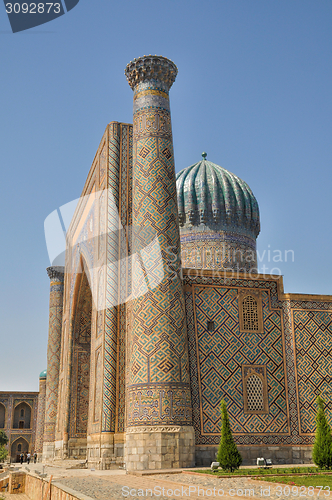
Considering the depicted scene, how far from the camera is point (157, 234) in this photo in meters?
10.7

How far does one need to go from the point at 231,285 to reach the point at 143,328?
2.54m

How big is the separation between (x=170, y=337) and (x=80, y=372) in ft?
23.7

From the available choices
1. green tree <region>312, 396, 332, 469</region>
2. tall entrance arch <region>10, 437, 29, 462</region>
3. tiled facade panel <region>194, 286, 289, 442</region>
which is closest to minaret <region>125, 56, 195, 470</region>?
tiled facade panel <region>194, 286, 289, 442</region>

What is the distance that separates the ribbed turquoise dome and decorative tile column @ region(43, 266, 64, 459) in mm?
7602

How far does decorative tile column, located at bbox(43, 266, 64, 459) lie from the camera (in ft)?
63.8

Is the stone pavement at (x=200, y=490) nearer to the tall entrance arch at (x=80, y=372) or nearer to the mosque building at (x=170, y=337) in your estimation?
the mosque building at (x=170, y=337)

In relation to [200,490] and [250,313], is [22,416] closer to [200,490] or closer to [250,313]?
[250,313]

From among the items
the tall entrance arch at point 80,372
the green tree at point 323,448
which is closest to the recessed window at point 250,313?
the green tree at point 323,448

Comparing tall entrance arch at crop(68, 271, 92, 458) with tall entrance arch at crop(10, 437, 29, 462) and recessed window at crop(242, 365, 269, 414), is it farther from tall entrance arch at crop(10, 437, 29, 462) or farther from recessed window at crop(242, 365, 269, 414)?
tall entrance arch at crop(10, 437, 29, 462)

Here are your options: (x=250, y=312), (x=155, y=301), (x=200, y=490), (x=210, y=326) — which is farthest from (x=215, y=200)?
(x=200, y=490)

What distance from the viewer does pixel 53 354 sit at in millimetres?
20516

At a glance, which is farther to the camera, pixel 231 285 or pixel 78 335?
pixel 78 335

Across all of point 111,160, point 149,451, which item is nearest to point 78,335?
point 111,160

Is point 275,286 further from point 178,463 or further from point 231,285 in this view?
point 178,463
